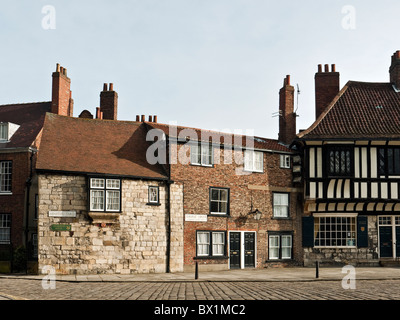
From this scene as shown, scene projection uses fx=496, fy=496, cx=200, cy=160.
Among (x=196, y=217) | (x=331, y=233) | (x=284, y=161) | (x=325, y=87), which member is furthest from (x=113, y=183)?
(x=325, y=87)

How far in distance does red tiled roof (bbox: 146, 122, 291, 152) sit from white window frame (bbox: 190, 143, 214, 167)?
Result: 1.18 feet

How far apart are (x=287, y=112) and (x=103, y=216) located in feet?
44.8

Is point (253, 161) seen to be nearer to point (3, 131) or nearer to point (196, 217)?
point (196, 217)

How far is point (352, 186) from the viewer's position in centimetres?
2720

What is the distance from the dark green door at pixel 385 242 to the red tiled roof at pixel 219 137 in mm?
7084

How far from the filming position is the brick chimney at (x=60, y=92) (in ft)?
101

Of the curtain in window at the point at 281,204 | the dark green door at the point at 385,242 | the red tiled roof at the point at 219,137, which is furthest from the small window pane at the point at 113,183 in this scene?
the dark green door at the point at 385,242

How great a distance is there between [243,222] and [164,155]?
18.7 ft

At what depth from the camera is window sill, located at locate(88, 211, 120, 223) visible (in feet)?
Result: 75.2

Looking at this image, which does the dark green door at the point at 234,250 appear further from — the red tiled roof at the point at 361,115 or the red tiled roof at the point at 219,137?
the red tiled roof at the point at 361,115

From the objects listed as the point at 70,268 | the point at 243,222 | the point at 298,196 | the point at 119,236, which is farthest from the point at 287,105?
the point at 70,268

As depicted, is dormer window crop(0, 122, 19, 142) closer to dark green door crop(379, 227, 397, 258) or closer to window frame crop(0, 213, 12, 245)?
window frame crop(0, 213, 12, 245)

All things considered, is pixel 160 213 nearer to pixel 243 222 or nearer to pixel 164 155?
pixel 164 155

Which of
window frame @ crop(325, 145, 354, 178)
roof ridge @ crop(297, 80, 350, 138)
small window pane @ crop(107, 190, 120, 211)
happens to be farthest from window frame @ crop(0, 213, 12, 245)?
window frame @ crop(325, 145, 354, 178)
